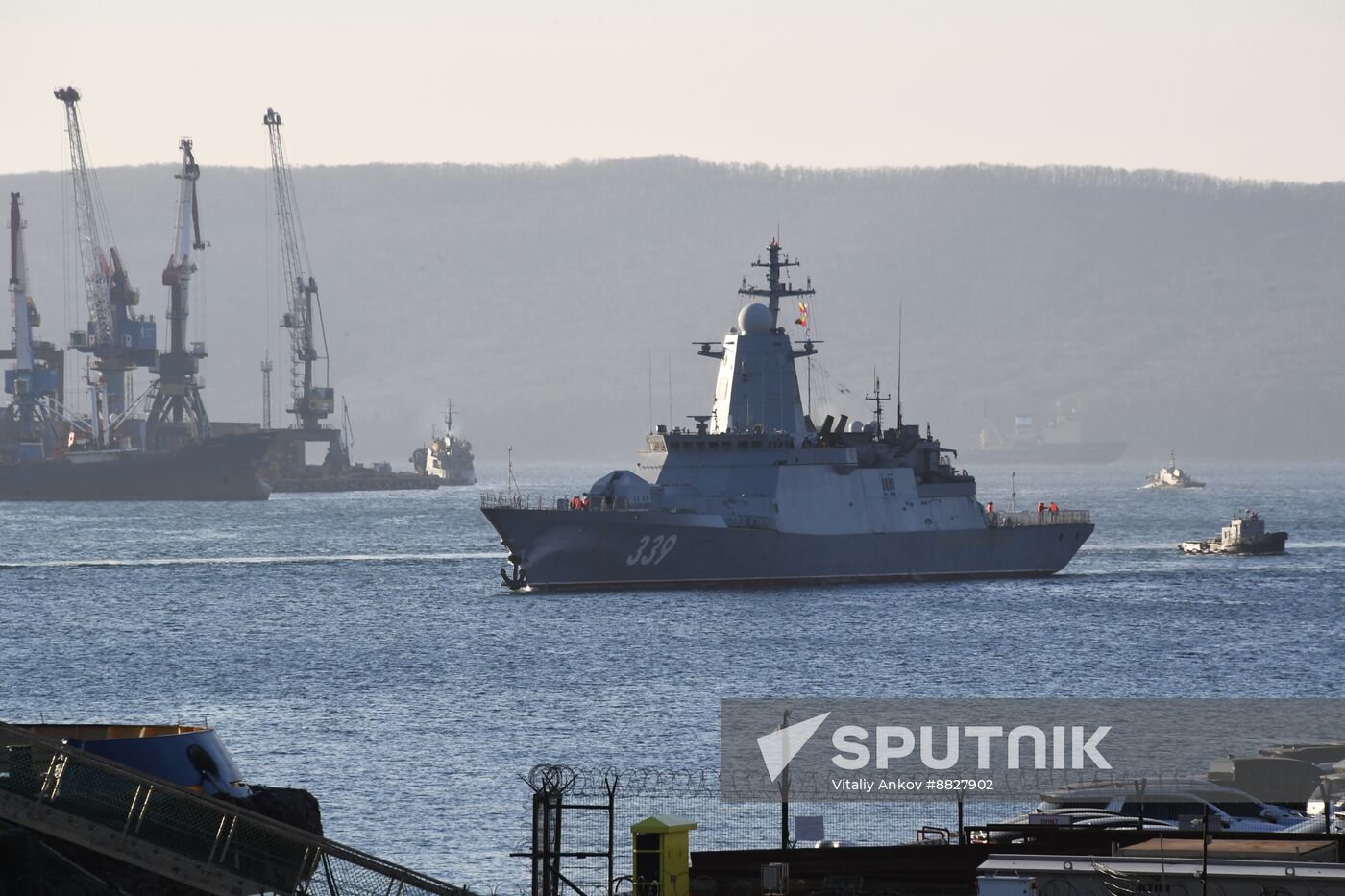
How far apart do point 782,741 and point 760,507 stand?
34015 millimetres

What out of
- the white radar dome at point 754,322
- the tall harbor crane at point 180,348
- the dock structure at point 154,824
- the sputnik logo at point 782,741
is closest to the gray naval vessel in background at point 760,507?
the white radar dome at point 754,322

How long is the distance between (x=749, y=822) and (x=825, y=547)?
41134mm

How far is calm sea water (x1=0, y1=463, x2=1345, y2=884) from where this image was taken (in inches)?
1398

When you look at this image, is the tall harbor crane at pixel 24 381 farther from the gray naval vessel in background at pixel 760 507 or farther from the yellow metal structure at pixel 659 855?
the yellow metal structure at pixel 659 855

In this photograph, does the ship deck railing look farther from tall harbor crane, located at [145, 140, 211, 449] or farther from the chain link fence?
tall harbor crane, located at [145, 140, 211, 449]

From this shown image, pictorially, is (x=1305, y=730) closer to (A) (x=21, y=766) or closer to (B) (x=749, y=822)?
(B) (x=749, y=822)

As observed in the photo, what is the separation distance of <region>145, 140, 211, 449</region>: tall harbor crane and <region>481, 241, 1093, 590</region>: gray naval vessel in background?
402ft

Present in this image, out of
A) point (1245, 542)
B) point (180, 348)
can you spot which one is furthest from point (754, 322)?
point (180, 348)

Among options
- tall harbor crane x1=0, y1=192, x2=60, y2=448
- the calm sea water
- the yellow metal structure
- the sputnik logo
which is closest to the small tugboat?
the calm sea water

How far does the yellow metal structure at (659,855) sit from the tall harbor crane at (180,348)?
17549cm

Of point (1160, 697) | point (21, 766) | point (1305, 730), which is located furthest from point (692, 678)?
point (21, 766)

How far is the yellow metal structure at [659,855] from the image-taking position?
63.4 feet

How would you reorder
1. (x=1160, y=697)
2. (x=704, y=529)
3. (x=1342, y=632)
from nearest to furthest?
(x=1160, y=697) → (x=1342, y=632) → (x=704, y=529)

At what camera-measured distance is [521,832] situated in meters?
29.4
